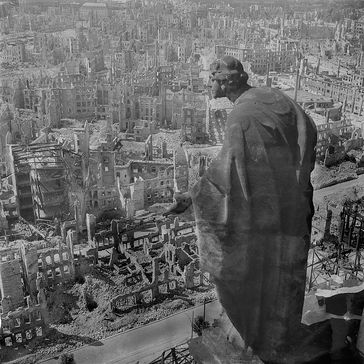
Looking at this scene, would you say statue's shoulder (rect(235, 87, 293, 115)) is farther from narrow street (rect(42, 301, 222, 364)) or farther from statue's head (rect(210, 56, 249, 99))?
narrow street (rect(42, 301, 222, 364))

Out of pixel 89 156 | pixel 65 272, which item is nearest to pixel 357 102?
pixel 89 156

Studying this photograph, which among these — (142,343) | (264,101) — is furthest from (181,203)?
(142,343)

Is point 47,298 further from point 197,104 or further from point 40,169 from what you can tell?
point 197,104

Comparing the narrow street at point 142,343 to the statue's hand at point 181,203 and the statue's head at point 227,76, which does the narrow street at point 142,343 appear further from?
the statue's head at point 227,76

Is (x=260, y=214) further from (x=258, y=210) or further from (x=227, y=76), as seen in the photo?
(x=227, y=76)

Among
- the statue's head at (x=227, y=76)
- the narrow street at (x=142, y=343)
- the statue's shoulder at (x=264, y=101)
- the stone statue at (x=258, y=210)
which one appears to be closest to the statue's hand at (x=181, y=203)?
the stone statue at (x=258, y=210)

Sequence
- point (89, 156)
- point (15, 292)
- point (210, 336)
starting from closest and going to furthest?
point (210, 336) → point (15, 292) → point (89, 156)

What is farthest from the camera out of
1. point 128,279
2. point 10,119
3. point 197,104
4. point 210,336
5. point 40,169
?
point 197,104

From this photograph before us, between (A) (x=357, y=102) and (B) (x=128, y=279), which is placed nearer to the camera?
(B) (x=128, y=279)
